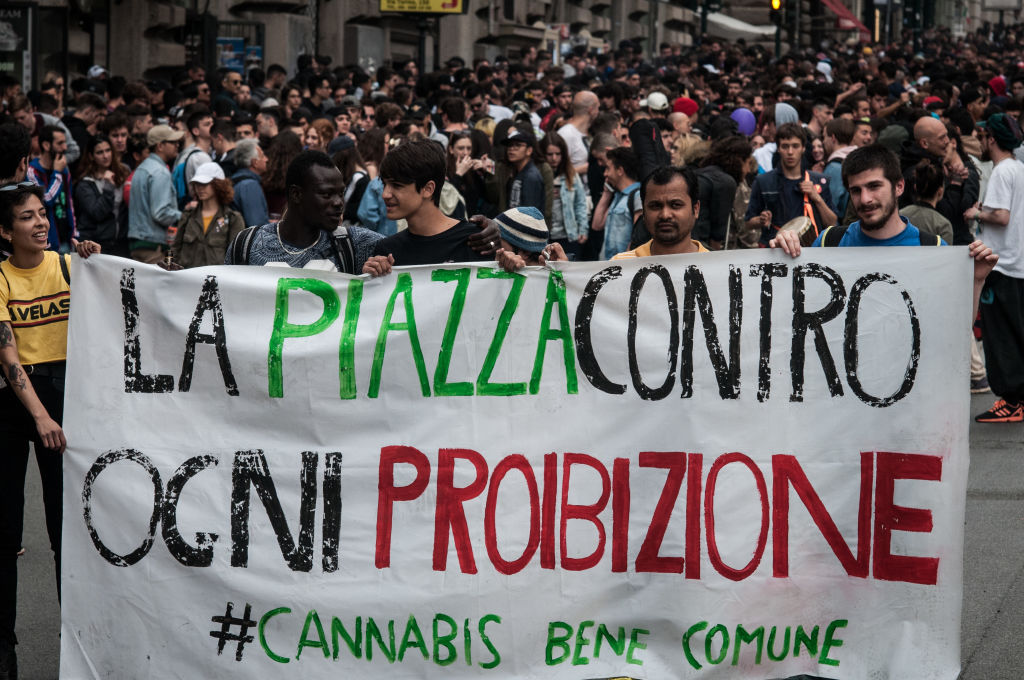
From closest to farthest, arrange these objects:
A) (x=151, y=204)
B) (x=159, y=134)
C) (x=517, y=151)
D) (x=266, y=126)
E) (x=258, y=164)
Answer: (x=258, y=164) < (x=151, y=204) < (x=517, y=151) < (x=159, y=134) < (x=266, y=126)

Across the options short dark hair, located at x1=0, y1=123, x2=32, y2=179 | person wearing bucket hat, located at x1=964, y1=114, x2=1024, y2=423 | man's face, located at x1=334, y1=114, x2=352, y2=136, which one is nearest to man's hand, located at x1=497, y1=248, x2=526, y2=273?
short dark hair, located at x1=0, y1=123, x2=32, y2=179

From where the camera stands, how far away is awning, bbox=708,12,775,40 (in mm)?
51125

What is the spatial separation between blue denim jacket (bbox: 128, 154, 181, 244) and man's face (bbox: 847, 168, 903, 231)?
654cm

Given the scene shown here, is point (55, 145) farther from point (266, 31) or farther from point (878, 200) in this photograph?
Result: point (266, 31)

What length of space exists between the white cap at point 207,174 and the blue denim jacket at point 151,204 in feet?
4.69

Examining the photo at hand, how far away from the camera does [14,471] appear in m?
4.70

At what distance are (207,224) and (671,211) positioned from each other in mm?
4830

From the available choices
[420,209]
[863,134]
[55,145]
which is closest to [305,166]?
[420,209]

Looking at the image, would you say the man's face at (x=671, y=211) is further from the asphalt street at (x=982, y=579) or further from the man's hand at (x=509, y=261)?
the asphalt street at (x=982, y=579)

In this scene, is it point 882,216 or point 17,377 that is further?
point 882,216

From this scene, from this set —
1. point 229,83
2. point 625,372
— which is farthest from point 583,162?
point 625,372

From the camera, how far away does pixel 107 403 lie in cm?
456

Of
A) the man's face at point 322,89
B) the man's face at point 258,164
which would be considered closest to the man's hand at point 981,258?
the man's face at point 258,164

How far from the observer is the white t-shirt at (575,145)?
12.8m
